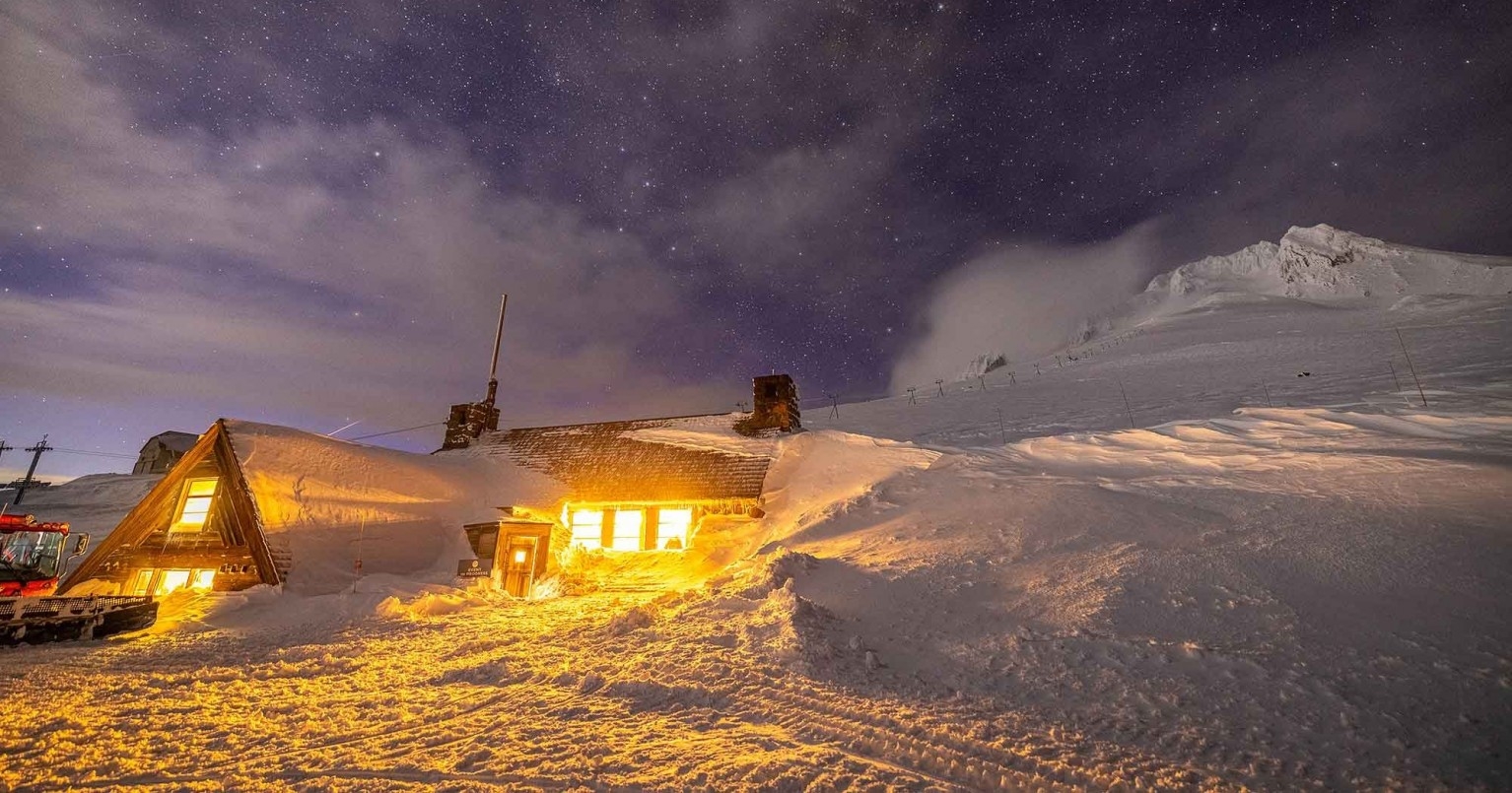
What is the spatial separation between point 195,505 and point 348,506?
4064 mm

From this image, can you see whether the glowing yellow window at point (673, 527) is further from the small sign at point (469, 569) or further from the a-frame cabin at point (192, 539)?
the a-frame cabin at point (192, 539)

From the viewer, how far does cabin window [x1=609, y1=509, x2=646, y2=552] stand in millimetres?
17122

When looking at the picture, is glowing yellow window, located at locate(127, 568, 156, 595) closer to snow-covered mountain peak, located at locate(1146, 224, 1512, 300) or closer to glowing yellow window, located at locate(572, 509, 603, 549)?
glowing yellow window, located at locate(572, 509, 603, 549)

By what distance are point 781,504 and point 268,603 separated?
11358mm

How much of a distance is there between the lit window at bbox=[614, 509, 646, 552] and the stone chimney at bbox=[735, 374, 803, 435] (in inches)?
183

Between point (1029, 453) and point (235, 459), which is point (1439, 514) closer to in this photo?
point (1029, 453)

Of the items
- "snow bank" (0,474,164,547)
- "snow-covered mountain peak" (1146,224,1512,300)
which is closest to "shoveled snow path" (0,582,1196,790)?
"snow bank" (0,474,164,547)

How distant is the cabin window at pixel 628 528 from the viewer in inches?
674

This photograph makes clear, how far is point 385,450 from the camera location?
17375mm

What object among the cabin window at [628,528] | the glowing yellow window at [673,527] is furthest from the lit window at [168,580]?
the glowing yellow window at [673,527]

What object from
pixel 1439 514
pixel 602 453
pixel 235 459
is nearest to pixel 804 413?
pixel 602 453

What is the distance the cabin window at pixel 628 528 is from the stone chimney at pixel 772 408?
4650 millimetres

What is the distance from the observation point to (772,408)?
19484 mm

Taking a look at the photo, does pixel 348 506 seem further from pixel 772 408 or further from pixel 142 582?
pixel 772 408
